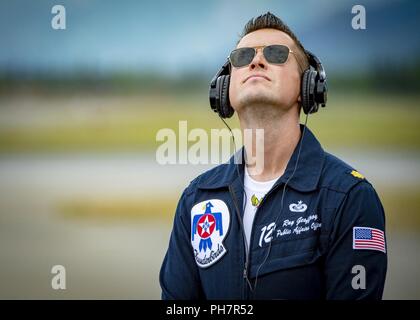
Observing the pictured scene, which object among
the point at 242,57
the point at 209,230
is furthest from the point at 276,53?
the point at 209,230

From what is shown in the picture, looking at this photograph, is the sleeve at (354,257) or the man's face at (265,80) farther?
the man's face at (265,80)

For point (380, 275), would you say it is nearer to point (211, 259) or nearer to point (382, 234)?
point (382, 234)

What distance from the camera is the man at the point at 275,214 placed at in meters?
2.05

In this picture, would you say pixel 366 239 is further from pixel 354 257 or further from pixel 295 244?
pixel 295 244

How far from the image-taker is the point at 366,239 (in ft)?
6.71

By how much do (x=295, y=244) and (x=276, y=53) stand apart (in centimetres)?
72

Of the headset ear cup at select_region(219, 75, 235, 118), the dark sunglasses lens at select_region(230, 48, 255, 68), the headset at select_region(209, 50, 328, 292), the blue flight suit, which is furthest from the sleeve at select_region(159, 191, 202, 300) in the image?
the dark sunglasses lens at select_region(230, 48, 255, 68)

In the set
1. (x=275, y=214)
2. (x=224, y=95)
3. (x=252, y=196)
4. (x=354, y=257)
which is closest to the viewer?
(x=354, y=257)

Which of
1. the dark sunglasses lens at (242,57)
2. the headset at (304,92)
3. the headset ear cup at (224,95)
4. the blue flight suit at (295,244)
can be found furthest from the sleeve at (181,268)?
the dark sunglasses lens at (242,57)

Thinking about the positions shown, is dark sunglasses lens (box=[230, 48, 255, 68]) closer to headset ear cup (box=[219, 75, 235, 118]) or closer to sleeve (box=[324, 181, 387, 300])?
headset ear cup (box=[219, 75, 235, 118])

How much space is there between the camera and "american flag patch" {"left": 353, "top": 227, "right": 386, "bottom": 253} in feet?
6.70

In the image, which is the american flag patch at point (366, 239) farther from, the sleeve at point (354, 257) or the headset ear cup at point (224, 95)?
the headset ear cup at point (224, 95)

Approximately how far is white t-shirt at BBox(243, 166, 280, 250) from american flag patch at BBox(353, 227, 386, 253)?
1.19ft
